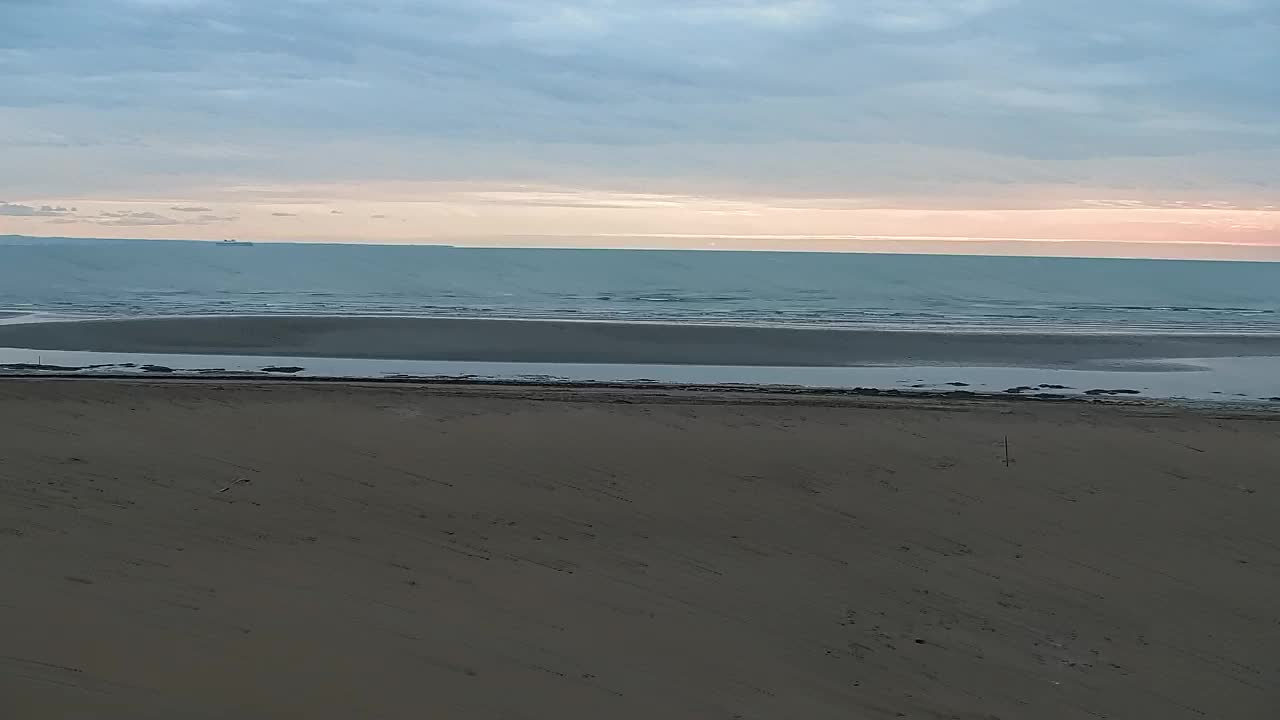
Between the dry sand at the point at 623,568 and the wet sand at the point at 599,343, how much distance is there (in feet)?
38.9

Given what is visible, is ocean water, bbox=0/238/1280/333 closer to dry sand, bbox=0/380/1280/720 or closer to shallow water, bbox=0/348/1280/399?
shallow water, bbox=0/348/1280/399

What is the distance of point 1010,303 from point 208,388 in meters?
48.3

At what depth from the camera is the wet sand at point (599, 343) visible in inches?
999

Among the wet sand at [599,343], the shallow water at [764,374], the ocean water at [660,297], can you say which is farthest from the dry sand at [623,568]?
the ocean water at [660,297]

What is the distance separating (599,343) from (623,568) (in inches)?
815

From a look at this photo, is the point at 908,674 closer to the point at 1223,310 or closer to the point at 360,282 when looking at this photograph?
the point at 1223,310

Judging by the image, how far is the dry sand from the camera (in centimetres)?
575

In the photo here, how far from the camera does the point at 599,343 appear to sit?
28406mm

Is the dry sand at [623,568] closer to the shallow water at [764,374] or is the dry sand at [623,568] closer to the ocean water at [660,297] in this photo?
the shallow water at [764,374]

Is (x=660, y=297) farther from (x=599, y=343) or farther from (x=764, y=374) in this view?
(x=764, y=374)

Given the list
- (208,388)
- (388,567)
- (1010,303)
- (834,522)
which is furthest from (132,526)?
(1010,303)

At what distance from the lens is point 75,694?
535 cm

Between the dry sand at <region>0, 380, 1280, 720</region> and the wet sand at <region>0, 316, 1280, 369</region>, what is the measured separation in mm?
11843

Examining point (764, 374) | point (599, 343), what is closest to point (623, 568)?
point (764, 374)
